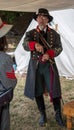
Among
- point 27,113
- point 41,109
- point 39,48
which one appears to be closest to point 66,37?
point 27,113

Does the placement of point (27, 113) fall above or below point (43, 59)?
below

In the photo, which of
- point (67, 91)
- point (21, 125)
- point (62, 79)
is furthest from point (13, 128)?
point (62, 79)

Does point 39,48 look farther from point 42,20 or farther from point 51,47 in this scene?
point 42,20

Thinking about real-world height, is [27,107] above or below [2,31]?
below

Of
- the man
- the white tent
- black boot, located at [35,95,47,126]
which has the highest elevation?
the man

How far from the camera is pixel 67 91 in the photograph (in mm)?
7828

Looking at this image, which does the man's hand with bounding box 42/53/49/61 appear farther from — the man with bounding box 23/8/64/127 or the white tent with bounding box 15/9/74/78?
the white tent with bounding box 15/9/74/78

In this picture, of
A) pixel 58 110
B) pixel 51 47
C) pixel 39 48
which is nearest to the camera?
pixel 39 48

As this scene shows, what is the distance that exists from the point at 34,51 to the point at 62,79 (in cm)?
397

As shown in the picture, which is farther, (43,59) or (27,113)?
(27,113)

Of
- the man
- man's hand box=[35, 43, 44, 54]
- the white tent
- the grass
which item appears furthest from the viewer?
the white tent

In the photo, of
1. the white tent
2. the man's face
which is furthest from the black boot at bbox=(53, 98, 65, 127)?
the white tent

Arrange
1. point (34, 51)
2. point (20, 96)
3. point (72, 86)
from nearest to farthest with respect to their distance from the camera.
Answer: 1. point (34, 51)
2. point (20, 96)
3. point (72, 86)

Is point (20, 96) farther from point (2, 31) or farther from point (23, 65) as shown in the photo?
point (2, 31)
